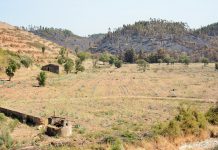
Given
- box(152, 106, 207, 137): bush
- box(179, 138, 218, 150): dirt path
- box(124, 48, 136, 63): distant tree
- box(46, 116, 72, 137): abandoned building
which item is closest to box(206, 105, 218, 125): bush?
box(152, 106, 207, 137): bush

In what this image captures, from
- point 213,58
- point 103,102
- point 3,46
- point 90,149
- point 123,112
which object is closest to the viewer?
point 90,149

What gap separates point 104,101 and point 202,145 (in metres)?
30.7

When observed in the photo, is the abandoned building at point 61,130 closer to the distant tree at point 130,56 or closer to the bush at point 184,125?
the bush at point 184,125

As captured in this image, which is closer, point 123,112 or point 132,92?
point 123,112

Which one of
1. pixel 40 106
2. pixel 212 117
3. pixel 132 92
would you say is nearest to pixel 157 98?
pixel 132 92

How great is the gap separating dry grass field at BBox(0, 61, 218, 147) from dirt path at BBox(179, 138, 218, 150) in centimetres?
306

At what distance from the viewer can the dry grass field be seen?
114 feet

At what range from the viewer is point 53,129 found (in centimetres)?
2878

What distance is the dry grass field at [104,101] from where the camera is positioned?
114ft

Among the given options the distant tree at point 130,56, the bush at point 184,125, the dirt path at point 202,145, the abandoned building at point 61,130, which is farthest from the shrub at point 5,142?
the distant tree at point 130,56

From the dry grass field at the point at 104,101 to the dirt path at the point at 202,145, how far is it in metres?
3.06

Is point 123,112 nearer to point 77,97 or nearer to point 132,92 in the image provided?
point 77,97

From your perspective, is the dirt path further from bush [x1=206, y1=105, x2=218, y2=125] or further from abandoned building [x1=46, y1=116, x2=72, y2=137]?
abandoned building [x1=46, y1=116, x2=72, y2=137]

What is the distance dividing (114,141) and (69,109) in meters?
24.9
